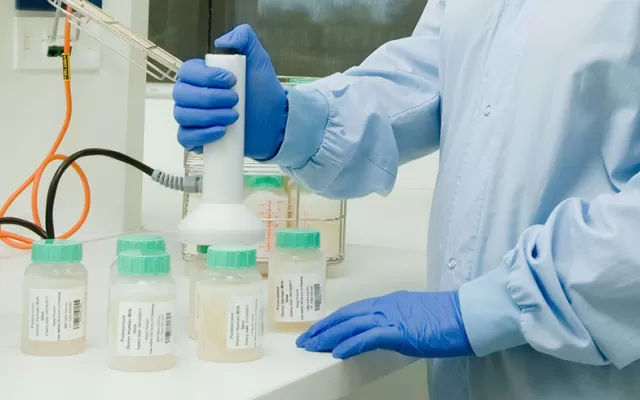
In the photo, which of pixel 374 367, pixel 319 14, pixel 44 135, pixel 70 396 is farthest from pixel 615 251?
pixel 319 14

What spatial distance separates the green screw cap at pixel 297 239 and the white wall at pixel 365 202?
0.69 metres

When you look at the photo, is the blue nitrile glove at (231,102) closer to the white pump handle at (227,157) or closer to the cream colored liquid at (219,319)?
the white pump handle at (227,157)

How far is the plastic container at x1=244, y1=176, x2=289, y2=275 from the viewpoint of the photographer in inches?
49.7

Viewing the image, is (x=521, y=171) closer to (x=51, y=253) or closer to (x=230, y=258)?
(x=230, y=258)

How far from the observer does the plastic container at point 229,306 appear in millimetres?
859

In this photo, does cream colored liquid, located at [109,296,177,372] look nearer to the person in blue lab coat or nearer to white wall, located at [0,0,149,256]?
the person in blue lab coat

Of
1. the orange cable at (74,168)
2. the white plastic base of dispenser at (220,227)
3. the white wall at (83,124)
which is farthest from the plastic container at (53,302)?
the white wall at (83,124)

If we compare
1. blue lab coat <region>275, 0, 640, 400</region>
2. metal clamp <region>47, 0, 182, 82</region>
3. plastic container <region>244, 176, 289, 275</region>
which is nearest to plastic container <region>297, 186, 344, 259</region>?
plastic container <region>244, 176, 289, 275</region>

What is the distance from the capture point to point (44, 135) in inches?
61.4

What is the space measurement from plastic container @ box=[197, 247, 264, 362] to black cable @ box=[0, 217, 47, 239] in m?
0.62

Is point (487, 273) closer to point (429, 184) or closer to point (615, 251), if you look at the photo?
point (615, 251)

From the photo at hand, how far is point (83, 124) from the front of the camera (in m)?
1.57

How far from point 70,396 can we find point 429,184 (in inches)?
57.7

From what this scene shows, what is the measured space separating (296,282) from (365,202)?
3.61 feet
